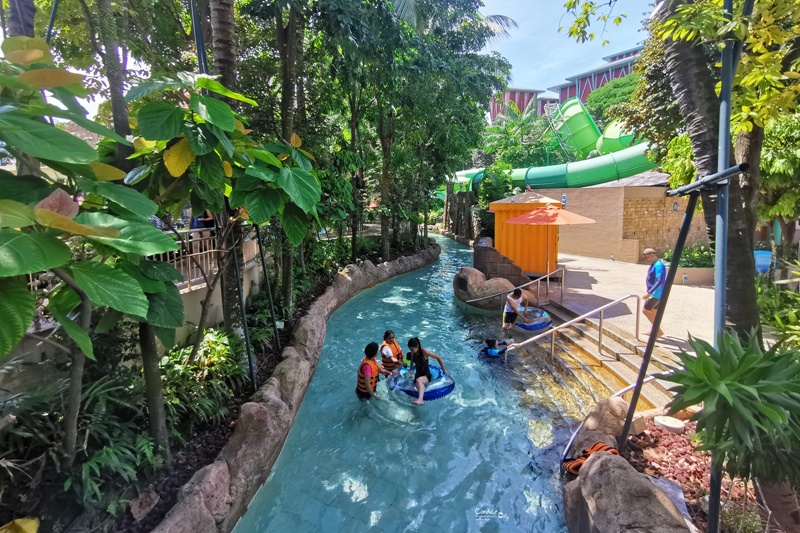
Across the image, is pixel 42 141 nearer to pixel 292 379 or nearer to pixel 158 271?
pixel 158 271

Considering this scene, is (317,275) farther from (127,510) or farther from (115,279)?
(115,279)

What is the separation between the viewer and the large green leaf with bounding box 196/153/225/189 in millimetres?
2615

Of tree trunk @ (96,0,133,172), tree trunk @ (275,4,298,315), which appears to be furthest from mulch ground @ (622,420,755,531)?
tree trunk @ (275,4,298,315)

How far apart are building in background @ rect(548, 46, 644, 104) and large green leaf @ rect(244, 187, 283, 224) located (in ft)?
262

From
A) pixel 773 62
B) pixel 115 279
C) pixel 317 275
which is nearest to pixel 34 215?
pixel 115 279

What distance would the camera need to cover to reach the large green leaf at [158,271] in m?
2.70

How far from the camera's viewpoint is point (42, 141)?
58.6 inches

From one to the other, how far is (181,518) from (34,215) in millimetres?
3218

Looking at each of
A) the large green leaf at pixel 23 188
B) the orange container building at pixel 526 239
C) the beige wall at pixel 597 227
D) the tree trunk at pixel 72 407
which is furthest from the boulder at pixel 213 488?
the beige wall at pixel 597 227

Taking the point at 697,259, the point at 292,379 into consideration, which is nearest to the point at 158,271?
the point at 292,379

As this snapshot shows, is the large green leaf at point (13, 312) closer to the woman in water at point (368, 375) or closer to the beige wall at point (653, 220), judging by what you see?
the woman in water at point (368, 375)

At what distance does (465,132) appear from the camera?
57.3ft

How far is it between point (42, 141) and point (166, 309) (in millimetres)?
1634

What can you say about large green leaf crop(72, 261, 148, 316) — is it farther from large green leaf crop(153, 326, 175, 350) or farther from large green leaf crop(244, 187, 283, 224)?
large green leaf crop(153, 326, 175, 350)
